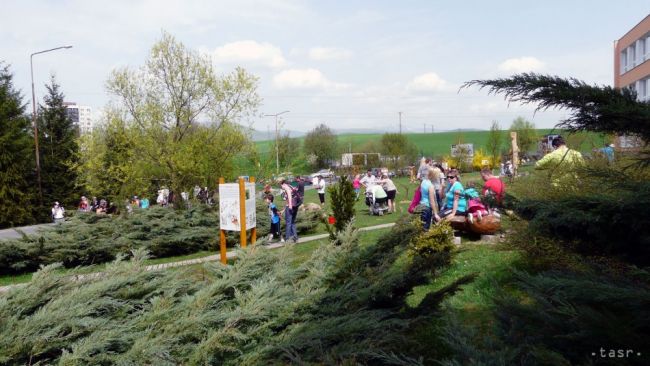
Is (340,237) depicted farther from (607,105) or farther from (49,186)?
(49,186)

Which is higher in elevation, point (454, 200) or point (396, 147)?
point (396, 147)

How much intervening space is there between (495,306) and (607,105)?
1.13 m

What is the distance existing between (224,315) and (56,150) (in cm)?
3734

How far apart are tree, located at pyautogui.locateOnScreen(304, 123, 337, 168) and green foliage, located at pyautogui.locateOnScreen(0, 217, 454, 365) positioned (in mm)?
76958

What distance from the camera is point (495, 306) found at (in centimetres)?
260

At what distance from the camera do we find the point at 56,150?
36062 millimetres

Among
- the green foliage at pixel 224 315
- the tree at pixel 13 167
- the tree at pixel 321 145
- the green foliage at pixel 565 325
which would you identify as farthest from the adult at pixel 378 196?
the tree at pixel 321 145

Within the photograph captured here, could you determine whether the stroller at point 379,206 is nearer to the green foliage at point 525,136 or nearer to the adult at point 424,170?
the adult at point 424,170

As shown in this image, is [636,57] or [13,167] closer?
[13,167]

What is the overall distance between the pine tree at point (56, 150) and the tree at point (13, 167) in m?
2.52

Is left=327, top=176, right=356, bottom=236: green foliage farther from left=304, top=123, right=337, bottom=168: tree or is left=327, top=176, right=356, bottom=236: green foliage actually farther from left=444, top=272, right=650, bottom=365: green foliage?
left=304, top=123, right=337, bottom=168: tree

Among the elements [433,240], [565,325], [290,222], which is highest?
[565,325]

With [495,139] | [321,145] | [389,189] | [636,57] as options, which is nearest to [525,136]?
[495,139]

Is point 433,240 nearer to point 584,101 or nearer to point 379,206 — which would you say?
point 584,101
